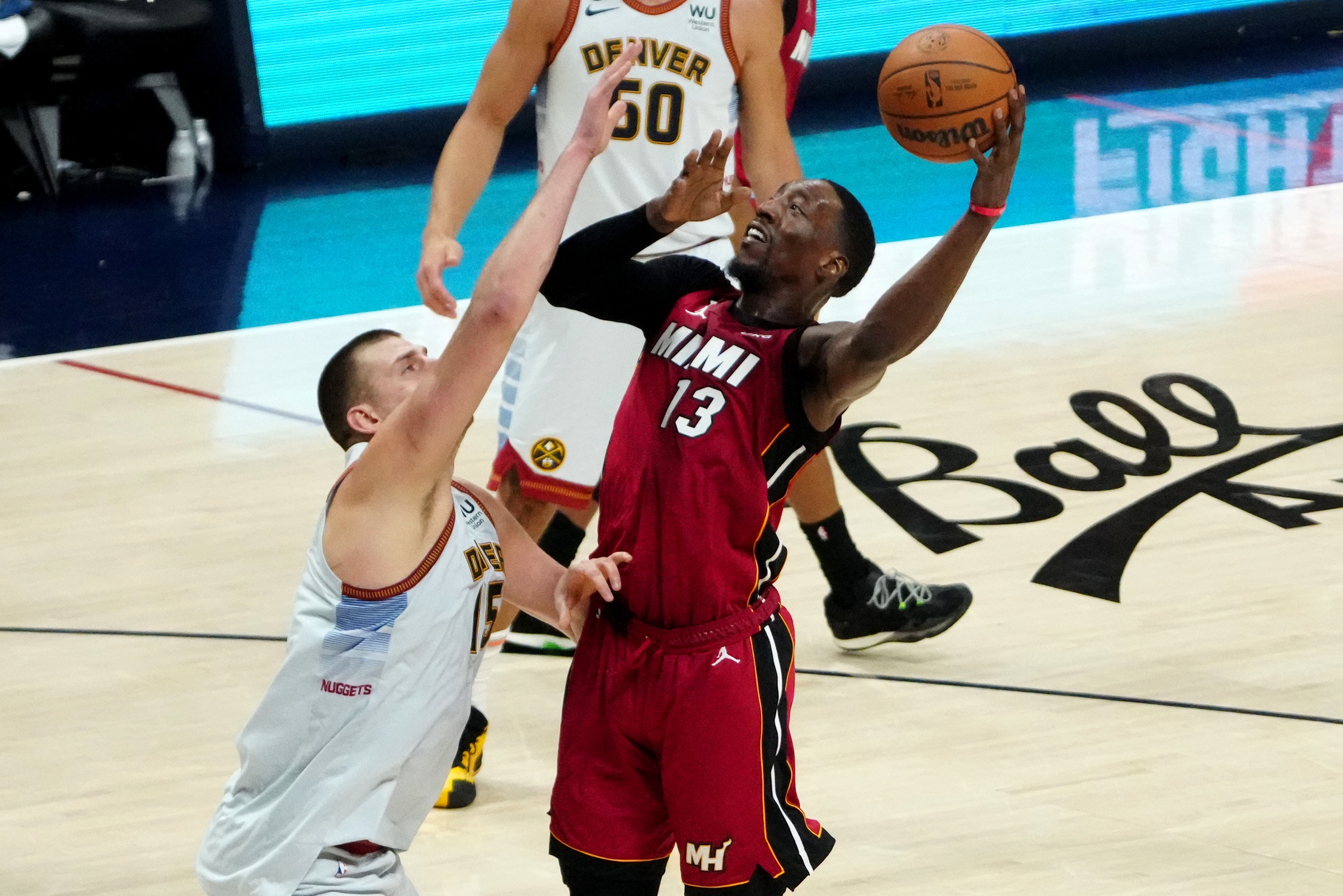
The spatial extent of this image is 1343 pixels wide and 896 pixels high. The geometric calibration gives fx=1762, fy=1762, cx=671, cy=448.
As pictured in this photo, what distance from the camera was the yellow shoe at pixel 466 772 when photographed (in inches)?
149

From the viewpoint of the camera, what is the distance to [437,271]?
3176mm

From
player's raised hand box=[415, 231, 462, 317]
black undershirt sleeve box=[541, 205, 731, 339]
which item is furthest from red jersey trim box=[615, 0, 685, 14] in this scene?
black undershirt sleeve box=[541, 205, 731, 339]

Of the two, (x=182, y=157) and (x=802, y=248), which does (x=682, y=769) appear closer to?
(x=802, y=248)

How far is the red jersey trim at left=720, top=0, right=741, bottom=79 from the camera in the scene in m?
4.11

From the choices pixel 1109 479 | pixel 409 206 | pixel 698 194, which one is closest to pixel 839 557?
pixel 1109 479

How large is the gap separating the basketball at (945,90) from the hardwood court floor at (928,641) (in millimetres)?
1439

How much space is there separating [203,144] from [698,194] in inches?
325

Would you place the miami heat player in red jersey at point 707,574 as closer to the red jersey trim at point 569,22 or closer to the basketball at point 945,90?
the basketball at point 945,90

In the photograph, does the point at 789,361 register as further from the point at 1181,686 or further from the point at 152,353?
the point at 152,353

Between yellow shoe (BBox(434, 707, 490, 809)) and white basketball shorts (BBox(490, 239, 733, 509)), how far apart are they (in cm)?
63

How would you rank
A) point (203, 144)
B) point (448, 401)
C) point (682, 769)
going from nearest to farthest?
point (448, 401), point (682, 769), point (203, 144)

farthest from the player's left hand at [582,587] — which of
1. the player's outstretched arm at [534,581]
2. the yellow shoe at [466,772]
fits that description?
the yellow shoe at [466,772]

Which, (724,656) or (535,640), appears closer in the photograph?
(724,656)

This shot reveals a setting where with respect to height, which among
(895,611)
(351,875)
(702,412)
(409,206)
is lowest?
(409,206)
